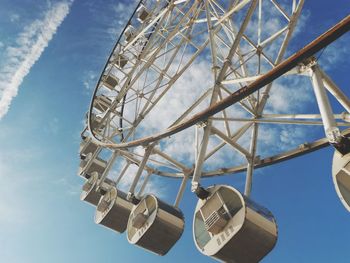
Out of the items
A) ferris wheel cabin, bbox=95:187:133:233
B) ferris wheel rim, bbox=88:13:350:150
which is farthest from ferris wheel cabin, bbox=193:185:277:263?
ferris wheel cabin, bbox=95:187:133:233

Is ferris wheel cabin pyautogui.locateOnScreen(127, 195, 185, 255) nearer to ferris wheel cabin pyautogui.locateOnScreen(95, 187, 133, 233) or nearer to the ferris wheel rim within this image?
the ferris wheel rim

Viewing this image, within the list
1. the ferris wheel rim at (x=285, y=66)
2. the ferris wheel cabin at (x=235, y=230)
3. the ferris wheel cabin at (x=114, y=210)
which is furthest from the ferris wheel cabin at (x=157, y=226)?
the ferris wheel cabin at (x=114, y=210)

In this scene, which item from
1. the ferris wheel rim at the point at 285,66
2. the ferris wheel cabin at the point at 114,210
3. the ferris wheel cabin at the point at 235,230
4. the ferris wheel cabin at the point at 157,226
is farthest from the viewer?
the ferris wheel cabin at the point at 114,210

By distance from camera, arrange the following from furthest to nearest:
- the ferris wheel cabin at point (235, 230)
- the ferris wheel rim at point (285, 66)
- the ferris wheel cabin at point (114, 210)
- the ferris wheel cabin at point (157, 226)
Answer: the ferris wheel cabin at point (114, 210) < the ferris wheel cabin at point (157, 226) < the ferris wheel cabin at point (235, 230) < the ferris wheel rim at point (285, 66)

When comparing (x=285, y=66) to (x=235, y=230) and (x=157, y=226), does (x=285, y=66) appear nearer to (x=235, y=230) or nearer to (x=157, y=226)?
(x=235, y=230)

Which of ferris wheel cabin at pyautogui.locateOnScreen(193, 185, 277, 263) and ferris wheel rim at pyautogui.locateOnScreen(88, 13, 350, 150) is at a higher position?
ferris wheel rim at pyautogui.locateOnScreen(88, 13, 350, 150)

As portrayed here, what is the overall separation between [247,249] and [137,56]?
12.6m

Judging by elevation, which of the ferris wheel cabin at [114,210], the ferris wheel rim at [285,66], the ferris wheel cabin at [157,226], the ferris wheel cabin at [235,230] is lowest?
the ferris wheel cabin at [114,210]

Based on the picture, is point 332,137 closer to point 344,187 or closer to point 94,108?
point 344,187

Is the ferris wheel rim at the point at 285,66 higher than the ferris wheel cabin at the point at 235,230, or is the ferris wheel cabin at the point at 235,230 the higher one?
the ferris wheel rim at the point at 285,66

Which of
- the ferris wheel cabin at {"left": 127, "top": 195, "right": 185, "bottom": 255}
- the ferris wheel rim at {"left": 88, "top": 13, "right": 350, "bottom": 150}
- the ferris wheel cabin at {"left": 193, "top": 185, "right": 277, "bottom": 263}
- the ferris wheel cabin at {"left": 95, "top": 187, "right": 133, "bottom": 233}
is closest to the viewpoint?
the ferris wheel rim at {"left": 88, "top": 13, "right": 350, "bottom": 150}

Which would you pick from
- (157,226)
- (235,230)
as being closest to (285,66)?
(235,230)

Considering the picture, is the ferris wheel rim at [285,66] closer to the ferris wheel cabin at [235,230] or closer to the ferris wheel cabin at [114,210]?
the ferris wheel cabin at [235,230]

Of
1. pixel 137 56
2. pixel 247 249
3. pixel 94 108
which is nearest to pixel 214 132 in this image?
pixel 247 249
